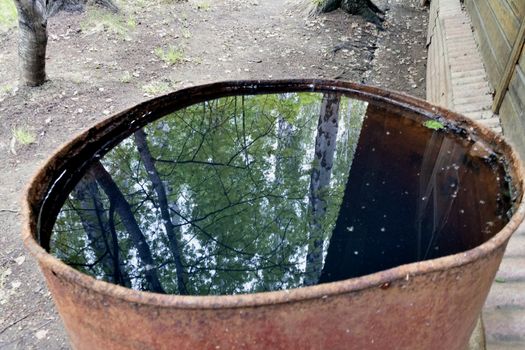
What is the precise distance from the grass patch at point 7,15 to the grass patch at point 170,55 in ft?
8.51

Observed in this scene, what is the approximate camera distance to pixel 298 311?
1.28 m

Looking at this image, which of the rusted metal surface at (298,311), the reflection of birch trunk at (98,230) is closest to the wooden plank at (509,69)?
the rusted metal surface at (298,311)

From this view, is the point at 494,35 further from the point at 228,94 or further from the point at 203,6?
the point at 203,6

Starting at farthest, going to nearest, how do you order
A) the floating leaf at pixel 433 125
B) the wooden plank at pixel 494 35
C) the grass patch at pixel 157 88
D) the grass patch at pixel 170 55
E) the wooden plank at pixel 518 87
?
the grass patch at pixel 170 55
the grass patch at pixel 157 88
the wooden plank at pixel 494 35
the wooden plank at pixel 518 87
the floating leaf at pixel 433 125

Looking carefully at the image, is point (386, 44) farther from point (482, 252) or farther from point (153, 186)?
point (482, 252)

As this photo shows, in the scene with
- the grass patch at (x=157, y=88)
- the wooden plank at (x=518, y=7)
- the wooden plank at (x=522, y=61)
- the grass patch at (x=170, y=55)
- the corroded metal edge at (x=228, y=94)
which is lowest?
the grass patch at (x=157, y=88)

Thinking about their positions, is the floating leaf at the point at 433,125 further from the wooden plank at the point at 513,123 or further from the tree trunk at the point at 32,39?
the tree trunk at the point at 32,39

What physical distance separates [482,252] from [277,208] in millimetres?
1210

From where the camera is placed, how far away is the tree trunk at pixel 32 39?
5.08 m

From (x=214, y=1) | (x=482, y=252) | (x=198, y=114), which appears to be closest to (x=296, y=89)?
(x=198, y=114)

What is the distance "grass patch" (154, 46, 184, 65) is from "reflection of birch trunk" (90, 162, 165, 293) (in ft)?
13.6

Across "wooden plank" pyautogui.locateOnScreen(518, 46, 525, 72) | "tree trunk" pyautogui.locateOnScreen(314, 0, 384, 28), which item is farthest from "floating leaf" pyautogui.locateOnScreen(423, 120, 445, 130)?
"tree trunk" pyautogui.locateOnScreen(314, 0, 384, 28)

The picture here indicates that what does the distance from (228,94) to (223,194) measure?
779mm

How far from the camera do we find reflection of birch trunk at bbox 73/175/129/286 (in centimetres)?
199
